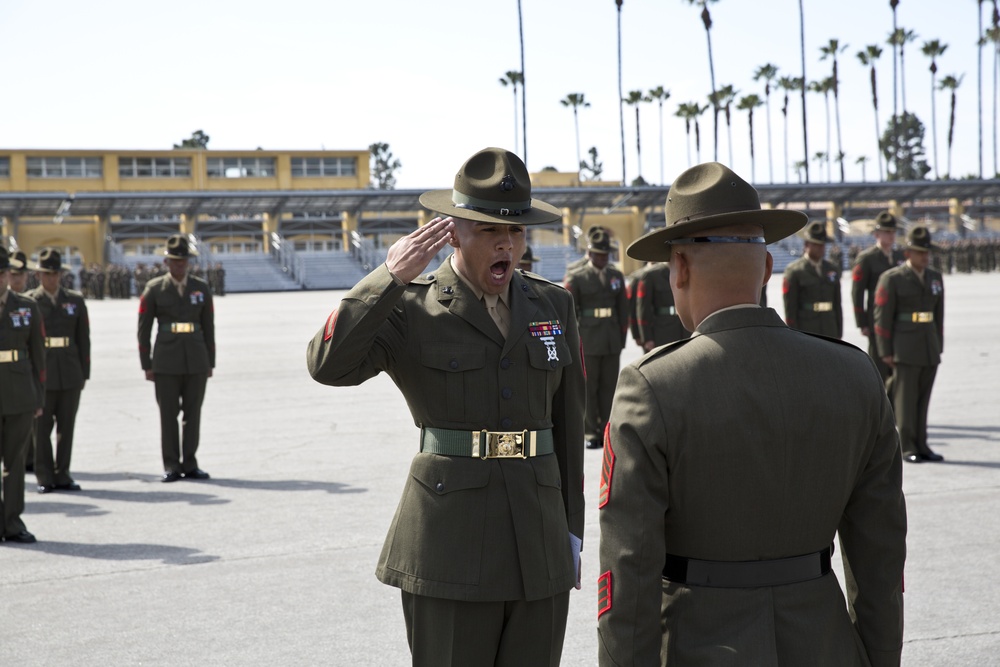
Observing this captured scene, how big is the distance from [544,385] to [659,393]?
1072 mm

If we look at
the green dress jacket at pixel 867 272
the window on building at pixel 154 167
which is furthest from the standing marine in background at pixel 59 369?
the window on building at pixel 154 167

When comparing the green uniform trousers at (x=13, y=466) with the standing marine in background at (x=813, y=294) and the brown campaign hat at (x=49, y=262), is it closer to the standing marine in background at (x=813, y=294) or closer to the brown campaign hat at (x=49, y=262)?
the brown campaign hat at (x=49, y=262)

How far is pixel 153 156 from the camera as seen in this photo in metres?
65.6

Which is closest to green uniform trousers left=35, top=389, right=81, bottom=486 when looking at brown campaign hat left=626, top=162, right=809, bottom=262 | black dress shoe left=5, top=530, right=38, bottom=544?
black dress shoe left=5, top=530, right=38, bottom=544

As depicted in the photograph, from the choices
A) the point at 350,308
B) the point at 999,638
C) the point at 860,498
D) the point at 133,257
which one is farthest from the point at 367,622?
the point at 133,257

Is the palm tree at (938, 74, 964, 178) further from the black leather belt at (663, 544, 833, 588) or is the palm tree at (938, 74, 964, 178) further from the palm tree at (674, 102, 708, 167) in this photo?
the black leather belt at (663, 544, 833, 588)

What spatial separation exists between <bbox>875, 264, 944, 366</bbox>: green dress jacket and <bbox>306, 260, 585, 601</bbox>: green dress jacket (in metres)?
6.81

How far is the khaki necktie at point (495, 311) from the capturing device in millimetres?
3293

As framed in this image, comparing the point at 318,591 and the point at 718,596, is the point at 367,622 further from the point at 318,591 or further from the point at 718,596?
the point at 718,596

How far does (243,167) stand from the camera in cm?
6869

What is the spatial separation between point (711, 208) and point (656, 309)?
888 cm

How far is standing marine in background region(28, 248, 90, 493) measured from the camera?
28.1 feet

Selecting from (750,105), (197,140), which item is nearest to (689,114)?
(750,105)

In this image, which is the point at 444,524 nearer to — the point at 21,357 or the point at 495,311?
the point at 495,311
